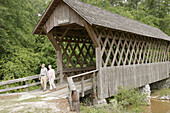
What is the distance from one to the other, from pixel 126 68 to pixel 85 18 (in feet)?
15.0

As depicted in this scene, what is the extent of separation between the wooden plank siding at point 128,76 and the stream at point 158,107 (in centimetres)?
167

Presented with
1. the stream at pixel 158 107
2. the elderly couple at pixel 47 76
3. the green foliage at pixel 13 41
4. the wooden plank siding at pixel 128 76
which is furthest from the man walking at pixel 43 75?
the stream at pixel 158 107

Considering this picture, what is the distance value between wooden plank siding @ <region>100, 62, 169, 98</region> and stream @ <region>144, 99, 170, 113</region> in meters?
1.67

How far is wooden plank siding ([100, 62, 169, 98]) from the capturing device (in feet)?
29.4

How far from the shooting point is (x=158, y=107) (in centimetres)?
1238

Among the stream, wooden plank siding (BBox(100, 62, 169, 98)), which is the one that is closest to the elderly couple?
wooden plank siding (BBox(100, 62, 169, 98))

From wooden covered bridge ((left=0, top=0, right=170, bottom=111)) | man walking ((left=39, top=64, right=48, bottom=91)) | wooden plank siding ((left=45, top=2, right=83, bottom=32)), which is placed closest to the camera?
wooden covered bridge ((left=0, top=0, right=170, bottom=111))

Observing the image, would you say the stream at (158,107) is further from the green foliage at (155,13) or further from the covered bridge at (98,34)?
the green foliage at (155,13)

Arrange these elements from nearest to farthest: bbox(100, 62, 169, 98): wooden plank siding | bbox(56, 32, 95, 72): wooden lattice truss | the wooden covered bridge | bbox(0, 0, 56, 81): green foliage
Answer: the wooden covered bridge
bbox(100, 62, 169, 98): wooden plank siding
bbox(56, 32, 95, 72): wooden lattice truss
bbox(0, 0, 56, 81): green foliage

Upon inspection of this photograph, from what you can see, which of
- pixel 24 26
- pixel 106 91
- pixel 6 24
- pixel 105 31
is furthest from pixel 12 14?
pixel 106 91

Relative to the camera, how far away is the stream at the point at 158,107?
1141 centimetres

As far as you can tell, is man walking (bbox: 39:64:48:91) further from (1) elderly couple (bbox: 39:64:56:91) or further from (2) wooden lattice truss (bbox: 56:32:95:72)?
(2) wooden lattice truss (bbox: 56:32:95:72)

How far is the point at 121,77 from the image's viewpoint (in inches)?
401

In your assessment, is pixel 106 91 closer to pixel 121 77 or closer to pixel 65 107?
pixel 121 77
